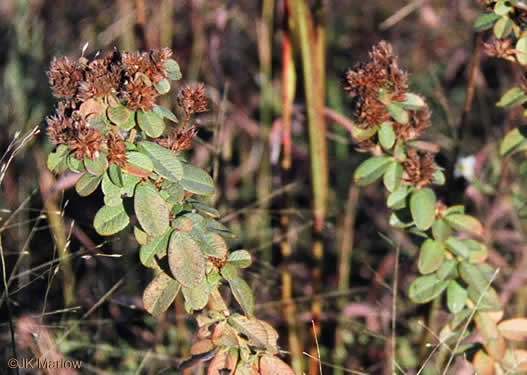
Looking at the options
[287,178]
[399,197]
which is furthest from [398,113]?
[287,178]

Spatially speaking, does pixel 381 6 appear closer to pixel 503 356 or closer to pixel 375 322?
pixel 375 322

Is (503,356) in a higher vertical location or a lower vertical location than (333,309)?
higher

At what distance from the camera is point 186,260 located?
0.94 meters

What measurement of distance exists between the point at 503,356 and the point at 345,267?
31.6 inches

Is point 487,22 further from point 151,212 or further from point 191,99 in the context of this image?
point 151,212

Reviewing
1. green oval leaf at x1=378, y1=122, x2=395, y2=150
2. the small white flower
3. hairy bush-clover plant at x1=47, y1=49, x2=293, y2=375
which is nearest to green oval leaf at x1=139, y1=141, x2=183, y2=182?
hairy bush-clover plant at x1=47, y1=49, x2=293, y2=375

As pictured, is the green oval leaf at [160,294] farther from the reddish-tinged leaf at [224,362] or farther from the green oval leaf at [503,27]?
the green oval leaf at [503,27]

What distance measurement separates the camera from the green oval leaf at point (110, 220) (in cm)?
97

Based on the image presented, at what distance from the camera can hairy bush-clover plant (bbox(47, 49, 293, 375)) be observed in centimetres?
93

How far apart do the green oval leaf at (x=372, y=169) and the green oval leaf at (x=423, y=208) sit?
8 cm

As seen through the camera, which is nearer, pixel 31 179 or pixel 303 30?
pixel 303 30

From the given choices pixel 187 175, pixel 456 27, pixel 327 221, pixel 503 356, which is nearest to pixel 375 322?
pixel 327 221

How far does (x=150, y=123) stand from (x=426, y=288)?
624mm

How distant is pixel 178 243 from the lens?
3.12 ft
